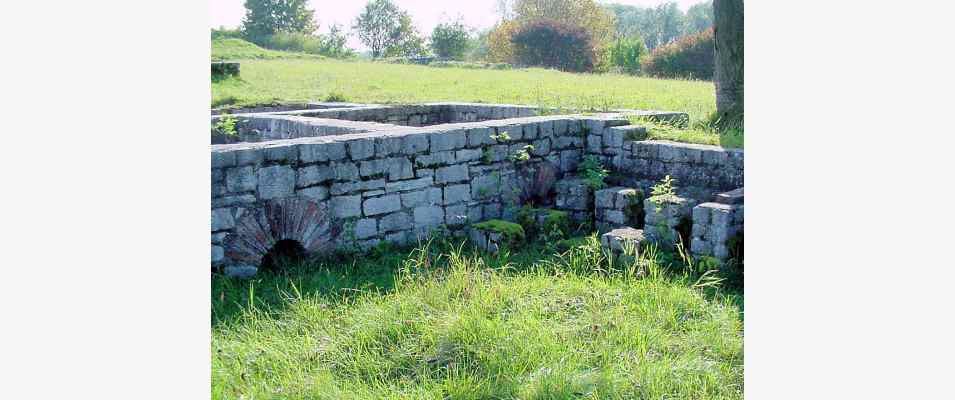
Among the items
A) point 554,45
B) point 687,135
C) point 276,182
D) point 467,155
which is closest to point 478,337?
point 276,182

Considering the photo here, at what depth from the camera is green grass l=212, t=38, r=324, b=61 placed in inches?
1227

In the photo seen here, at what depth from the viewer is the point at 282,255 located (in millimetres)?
7691

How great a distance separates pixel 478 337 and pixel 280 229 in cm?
261

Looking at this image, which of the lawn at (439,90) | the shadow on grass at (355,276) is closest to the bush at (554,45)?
the lawn at (439,90)

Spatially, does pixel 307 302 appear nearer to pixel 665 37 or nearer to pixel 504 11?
pixel 504 11

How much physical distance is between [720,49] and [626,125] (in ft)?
9.72

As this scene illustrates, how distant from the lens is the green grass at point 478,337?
5.11m

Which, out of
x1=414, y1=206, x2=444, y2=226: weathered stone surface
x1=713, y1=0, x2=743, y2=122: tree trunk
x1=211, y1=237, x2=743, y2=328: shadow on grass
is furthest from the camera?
x1=713, y1=0, x2=743, y2=122: tree trunk

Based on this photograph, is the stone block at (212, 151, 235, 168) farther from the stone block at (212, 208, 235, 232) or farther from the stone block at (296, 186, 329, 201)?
the stone block at (296, 186, 329, 201)

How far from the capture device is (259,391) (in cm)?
512

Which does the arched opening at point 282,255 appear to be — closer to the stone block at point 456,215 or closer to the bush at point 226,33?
the stone block at point 456,215

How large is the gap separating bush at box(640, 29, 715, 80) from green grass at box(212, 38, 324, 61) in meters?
13.3

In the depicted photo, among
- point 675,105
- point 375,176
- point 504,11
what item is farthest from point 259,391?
point 504,11

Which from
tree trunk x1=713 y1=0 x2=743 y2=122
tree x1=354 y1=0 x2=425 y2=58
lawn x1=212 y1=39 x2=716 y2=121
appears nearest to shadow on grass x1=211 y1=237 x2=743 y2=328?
lawn x1=212 y1=39 x2=716 y2=121
